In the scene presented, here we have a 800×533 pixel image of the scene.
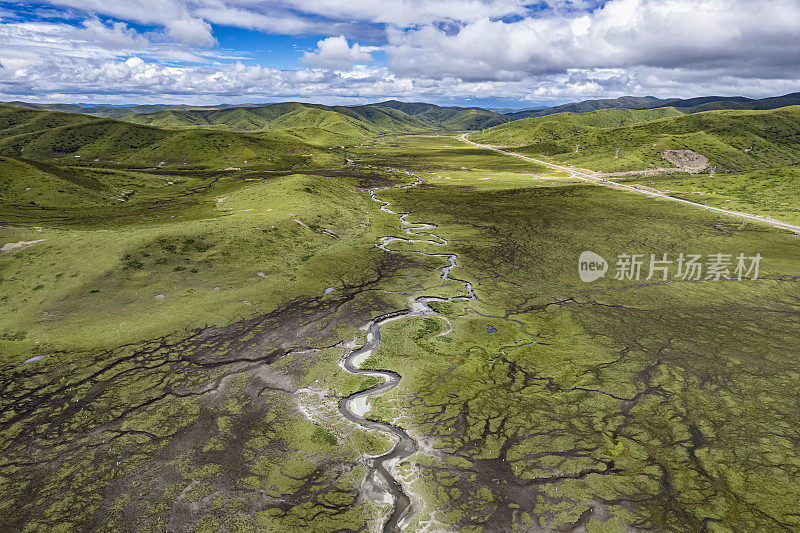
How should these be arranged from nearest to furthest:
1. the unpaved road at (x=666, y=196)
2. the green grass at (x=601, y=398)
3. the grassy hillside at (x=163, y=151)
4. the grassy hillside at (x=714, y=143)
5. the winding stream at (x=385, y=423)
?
1. the winding stream at (x=385, y=423)
2. the green grass at (x=601, y=398)
3. the unpaved road at (x=666, y=196)
4. the grassy hillside at (x=714, y=143)
5. the grassy hillside at (x=163, y=151)

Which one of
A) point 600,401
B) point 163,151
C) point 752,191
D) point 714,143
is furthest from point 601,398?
point 163,151

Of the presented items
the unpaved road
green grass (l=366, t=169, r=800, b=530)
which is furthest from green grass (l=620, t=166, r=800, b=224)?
green grass (l=366, t=169, r=800, b=530)

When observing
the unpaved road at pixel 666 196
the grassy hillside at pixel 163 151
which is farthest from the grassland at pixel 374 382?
the grassy hillside at pixel 163 151

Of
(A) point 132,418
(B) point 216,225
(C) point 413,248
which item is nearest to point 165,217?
(B) point 216,225

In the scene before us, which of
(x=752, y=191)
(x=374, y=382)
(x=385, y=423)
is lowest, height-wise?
(x=385, y=423)

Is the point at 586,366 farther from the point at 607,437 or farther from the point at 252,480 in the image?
the point at 252,480

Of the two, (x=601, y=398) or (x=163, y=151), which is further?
(x=163, y=151)

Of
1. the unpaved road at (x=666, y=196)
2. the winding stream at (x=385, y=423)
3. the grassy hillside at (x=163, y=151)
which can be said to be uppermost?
the grassy hillside at (x=163, y=151)

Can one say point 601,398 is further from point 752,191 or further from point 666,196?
point 752,191

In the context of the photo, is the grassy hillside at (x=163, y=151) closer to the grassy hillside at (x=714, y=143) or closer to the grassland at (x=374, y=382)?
the grassland at (x=374, y=382)
